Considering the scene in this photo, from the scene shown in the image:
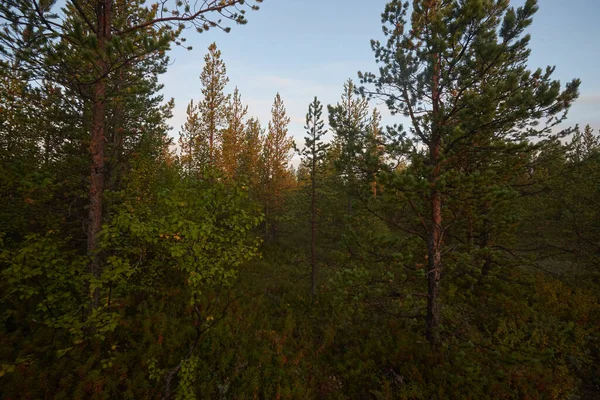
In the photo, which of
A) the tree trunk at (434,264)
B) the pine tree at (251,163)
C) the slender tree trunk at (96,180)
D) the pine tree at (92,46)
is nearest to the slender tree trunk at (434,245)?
the tree trunk at (434,264)

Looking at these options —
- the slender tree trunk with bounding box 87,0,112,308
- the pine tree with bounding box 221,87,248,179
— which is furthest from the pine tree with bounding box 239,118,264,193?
the slender tree trunk with bounding box 87,0,112,308

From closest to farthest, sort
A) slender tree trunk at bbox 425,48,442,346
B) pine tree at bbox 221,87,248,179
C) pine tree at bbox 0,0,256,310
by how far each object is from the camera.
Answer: pine tree at bbox 0,0,256,310
slender tree trunk at bbox 425,48,442,346
pine tree at bbox 221,87,248,179

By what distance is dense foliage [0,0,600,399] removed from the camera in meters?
5.02

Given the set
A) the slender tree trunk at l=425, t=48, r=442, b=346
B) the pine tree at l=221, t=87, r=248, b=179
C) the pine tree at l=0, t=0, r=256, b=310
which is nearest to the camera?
the pine tree at l=0, t=0, r=256, b=310

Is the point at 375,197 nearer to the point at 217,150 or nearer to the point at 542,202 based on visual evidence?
the point at 542,202

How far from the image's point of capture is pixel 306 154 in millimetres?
12602

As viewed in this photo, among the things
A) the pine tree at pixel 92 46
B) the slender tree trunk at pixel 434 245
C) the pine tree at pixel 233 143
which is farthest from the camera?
the pine tree at pixel 233 143

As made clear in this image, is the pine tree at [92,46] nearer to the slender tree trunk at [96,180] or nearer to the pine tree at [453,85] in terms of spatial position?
the slender tree trunk at [96,180]

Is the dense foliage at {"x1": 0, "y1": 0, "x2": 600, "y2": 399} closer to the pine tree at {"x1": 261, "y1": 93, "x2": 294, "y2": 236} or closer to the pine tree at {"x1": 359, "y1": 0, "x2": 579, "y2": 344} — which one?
the pine tree at {"x1": 359, "y1": 0, "x2": 579, "y2": 344}

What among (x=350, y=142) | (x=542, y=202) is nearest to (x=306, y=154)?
(x=350, y=142)

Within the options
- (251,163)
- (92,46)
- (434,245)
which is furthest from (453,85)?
(251,163)

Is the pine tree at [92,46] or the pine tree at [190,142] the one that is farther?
the pine tree at [190,142]

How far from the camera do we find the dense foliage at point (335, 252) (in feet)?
16.5

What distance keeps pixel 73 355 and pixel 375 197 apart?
8.82 metres
